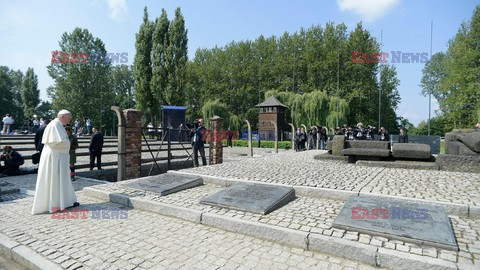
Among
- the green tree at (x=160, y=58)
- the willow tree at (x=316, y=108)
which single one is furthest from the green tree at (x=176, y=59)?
the willow tree at (x=316, y=108)

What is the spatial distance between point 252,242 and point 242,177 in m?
3.47

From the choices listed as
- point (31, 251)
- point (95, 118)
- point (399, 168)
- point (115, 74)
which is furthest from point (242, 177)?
point (115, 74)

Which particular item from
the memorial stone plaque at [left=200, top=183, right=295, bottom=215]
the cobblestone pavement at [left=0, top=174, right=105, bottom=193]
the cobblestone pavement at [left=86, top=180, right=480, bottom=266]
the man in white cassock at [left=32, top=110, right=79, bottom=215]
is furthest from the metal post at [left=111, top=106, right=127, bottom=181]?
the memorial stone plaque at [left=200, top=183, right=295, bottom=215]

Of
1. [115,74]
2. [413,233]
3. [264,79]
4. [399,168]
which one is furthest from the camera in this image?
[115,74]

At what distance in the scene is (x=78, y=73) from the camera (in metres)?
41.2

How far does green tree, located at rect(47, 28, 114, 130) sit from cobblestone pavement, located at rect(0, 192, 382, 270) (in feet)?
137

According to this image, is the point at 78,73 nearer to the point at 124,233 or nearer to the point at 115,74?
the point at 115,74

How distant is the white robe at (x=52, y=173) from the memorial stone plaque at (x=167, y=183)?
5.19 feet

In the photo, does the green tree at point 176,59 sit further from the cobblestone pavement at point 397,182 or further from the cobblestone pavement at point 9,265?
the cobblestone pavement at point 9,265

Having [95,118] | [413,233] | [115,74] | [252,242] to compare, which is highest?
[115,74]

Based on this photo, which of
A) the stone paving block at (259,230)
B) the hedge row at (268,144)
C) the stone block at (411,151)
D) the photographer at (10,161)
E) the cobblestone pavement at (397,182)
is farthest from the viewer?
the hedge row at (268,144)

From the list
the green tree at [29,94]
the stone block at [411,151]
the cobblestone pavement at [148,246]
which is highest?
the green tree at [29,94]

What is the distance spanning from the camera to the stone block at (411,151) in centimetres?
923

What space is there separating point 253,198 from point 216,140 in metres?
7.13
